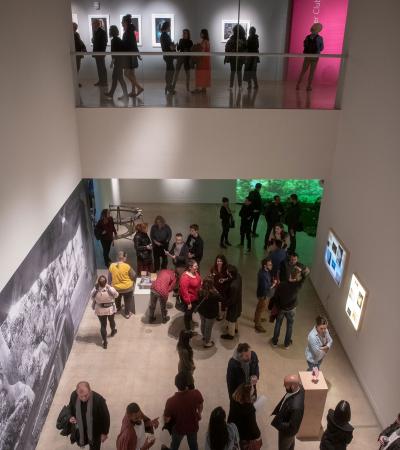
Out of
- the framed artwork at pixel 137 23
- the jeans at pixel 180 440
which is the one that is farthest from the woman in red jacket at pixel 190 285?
the framed artwork at pixel 137 23

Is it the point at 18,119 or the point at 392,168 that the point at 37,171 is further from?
the point at 392,168

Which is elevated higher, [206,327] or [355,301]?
[355,301]

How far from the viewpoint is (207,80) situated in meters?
8.58

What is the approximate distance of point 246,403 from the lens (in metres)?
4.79

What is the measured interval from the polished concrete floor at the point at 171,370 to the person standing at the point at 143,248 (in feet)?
4.25

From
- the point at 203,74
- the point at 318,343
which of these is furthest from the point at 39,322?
the point at 203,74

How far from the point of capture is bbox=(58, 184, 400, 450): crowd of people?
4785 mm

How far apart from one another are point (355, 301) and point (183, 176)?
13.1 ft

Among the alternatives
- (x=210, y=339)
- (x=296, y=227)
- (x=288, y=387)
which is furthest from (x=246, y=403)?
(x=296, y=227)

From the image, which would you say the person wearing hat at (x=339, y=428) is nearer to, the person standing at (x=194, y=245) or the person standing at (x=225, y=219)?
the person standing at (x=194, y=245)

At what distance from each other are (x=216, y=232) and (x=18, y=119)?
775cm

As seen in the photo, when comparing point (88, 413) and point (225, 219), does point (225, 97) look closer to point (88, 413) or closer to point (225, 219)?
point (225, 219)

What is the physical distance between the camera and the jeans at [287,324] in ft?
24.2

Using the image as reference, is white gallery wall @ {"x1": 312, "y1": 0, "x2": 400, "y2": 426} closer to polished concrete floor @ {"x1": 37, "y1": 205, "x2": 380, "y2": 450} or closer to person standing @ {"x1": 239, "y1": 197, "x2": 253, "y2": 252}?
polished concrete floor @ {"x1": 37, "y1": 205, "x2": 380, "y2": 450}
